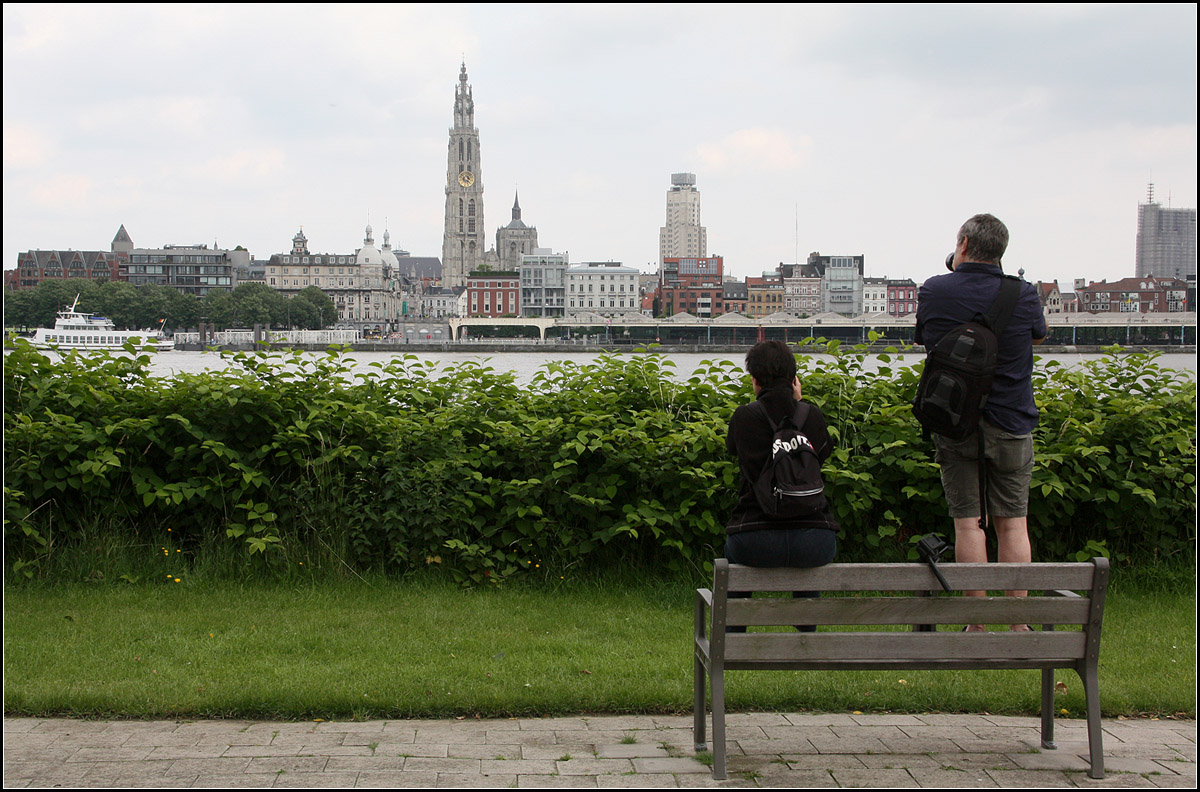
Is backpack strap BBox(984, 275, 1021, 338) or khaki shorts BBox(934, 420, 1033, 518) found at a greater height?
backpack strap BBox(984, 275, 1021, 338)

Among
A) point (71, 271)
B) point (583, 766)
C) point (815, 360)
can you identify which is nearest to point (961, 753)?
point (583, 766)

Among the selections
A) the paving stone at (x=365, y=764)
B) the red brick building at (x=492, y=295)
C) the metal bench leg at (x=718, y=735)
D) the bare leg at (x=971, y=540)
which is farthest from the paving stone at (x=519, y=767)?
the red brick building at (x=492, y=295)

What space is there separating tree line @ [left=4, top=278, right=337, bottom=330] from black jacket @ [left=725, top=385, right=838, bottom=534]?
4485 inches

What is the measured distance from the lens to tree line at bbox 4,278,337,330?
4567 inches

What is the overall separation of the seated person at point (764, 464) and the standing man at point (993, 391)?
2.85 ft

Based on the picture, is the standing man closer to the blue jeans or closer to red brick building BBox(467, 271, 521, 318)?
the blue jeans

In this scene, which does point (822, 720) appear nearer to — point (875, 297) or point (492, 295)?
point (492, 295)

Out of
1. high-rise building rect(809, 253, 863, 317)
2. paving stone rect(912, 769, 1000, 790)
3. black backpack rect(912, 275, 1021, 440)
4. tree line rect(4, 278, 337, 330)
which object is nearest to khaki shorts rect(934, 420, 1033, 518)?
black backpack rect(912, 275, 1021, 440)

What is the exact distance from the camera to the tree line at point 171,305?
116000 millimetres

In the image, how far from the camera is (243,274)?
193 metres

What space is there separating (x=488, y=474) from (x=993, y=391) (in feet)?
10.1

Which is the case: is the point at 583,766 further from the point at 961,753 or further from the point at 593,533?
the point at 593,533

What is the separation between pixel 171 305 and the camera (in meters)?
141

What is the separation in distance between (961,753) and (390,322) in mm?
200906
